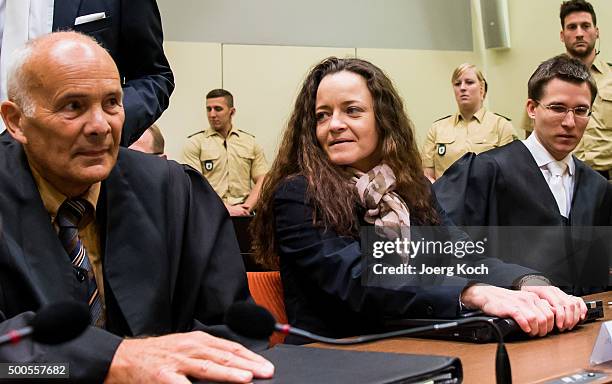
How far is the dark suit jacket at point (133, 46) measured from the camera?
6.36 feet

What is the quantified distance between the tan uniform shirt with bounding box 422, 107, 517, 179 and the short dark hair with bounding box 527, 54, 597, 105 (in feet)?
12.7

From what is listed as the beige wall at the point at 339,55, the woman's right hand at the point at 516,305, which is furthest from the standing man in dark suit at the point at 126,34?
the beige wall at the point at 339,55

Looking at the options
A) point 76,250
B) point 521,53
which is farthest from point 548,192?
point 521,53

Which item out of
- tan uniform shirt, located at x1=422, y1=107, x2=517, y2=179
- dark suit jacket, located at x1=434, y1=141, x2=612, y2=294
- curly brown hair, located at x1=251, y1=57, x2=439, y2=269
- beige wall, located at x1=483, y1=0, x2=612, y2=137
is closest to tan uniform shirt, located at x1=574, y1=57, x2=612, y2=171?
tan uniform shirt, located at x1=422, y1=107, x2=517, y2=179

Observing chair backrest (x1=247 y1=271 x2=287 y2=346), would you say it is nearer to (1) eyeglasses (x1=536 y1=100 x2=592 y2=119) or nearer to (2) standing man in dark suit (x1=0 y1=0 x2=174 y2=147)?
(2) standing man in dark suit (x1=0 y1=0 x2=174 y2=147)

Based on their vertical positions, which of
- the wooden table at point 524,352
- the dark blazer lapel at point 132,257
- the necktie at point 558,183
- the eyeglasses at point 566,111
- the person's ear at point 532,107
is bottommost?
the wooden table at point 524,352

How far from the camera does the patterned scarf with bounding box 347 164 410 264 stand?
2117mm

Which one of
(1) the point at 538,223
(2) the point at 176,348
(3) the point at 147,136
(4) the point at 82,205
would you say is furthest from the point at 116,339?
(3) the point at 147,136

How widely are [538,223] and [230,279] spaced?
1374 millimetres

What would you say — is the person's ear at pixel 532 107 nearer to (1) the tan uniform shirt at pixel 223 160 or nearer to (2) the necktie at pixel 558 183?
(2) the necktie at pixel 558 183

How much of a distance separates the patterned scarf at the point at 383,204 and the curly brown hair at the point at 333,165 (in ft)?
0.11

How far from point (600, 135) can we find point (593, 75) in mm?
439

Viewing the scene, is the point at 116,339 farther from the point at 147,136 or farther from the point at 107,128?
the point at 147,136

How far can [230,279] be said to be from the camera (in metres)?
1.65
